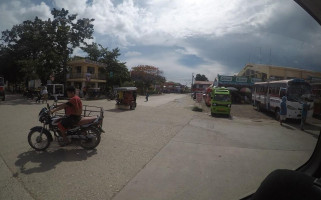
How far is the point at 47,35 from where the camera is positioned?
23734 mm

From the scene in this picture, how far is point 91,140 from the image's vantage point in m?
5.23

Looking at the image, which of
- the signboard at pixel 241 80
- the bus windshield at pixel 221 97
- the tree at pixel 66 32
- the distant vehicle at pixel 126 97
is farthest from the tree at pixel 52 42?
the signboard at pixel 241 80

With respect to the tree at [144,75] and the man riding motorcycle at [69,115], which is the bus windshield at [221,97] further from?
the tree at [144,75]

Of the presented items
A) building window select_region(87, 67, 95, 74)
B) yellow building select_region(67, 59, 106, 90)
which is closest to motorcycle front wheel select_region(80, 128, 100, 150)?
yellow building select_region(67, 59, 106, 90)

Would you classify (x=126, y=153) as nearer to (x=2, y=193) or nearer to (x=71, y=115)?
(x=71, y=115)

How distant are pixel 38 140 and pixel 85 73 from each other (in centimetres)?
2766

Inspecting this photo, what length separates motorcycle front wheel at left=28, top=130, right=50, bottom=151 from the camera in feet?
16.3

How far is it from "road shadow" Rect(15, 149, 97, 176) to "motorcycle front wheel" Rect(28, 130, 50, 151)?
0.16 m

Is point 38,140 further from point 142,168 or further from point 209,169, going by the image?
point 209,169

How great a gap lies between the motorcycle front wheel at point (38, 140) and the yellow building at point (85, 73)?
25969 millimetres

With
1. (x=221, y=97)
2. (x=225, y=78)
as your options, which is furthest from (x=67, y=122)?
(x=225, y=78)

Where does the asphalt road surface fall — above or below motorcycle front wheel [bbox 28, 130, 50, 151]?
below

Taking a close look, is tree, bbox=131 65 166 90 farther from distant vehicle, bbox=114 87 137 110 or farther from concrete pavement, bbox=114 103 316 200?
concrete pavement, bbox=114 103 316 200

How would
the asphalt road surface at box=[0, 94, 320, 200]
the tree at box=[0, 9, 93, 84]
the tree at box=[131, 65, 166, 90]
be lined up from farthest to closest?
the tree at box=[131, 65, 166, 90]
the tree at box=[0, 9, 93, 84]
the asphalt road surface at box=[0, 94, 320, 200]
